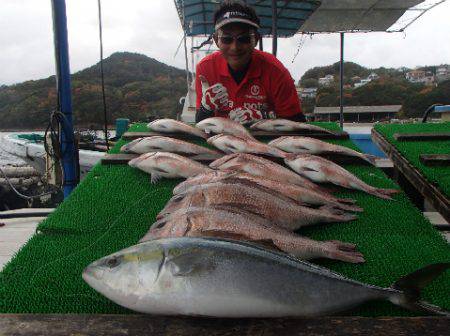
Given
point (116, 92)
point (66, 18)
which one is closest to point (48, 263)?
point (66, 18)

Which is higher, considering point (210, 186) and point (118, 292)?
point (210, 186)

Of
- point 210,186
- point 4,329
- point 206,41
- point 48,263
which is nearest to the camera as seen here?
point 4,329

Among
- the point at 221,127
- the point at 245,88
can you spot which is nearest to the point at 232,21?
the point at 245,88

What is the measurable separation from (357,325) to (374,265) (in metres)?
0.65

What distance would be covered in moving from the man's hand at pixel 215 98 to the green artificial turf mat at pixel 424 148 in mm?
1968

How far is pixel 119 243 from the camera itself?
7.47ft

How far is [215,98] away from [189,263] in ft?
14.4

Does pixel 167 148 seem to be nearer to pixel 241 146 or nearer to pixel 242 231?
pixel 241 146

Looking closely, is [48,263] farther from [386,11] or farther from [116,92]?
[116,92]

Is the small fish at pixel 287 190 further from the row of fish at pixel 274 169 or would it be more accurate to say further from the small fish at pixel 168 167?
the small fish at pixel 168 167

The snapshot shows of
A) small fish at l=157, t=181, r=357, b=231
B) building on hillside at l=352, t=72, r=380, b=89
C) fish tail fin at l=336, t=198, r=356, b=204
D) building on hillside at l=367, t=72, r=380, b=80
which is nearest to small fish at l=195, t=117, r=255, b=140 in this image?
Answer: fish tail fin at l=336, t=198, r=356, b=204

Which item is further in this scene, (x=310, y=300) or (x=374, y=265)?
(x=374, y=265)

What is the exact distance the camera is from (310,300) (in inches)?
61.7

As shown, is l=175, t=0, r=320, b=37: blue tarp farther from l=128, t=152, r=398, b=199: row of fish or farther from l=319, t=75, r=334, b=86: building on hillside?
l=319, t=75, r=334, b=86: building on hillside
